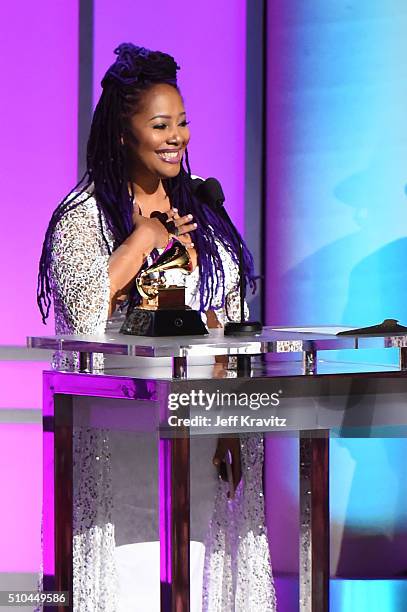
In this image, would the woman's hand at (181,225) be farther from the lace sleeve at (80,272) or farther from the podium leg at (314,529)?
the podium leg at (314,529)

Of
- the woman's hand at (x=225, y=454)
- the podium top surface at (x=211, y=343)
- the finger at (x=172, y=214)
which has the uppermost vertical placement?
the finger at (x=172, y=214)

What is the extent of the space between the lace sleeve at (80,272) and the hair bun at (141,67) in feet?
1.12

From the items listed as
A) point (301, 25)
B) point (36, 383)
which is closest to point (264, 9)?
point (301, 25)

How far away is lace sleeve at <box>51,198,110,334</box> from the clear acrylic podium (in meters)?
0.31

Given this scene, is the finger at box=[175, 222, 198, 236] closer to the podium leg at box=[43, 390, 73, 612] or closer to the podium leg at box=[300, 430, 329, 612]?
the podium leg at box=[300, 430, 329, 612]

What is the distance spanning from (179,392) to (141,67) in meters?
1.22

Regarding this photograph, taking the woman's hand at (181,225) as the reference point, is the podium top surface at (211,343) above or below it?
below

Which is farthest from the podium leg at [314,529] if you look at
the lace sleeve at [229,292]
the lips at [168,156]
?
the lips at [168,156]

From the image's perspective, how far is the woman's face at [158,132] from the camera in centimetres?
333

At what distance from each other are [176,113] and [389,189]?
3.80ft

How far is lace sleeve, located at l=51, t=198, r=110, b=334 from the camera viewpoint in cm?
309

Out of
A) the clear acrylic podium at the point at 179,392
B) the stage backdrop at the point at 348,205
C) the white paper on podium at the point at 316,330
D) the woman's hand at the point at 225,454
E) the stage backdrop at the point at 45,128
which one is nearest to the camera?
the clear acrylic podium at the point at 179,392

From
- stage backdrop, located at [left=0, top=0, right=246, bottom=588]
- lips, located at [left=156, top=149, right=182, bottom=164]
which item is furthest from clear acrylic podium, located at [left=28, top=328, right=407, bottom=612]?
stage backdrop, located at [left=0, top=0, right=246, bottom=588]

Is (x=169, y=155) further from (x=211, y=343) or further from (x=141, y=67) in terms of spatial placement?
(x=211, y=343)
